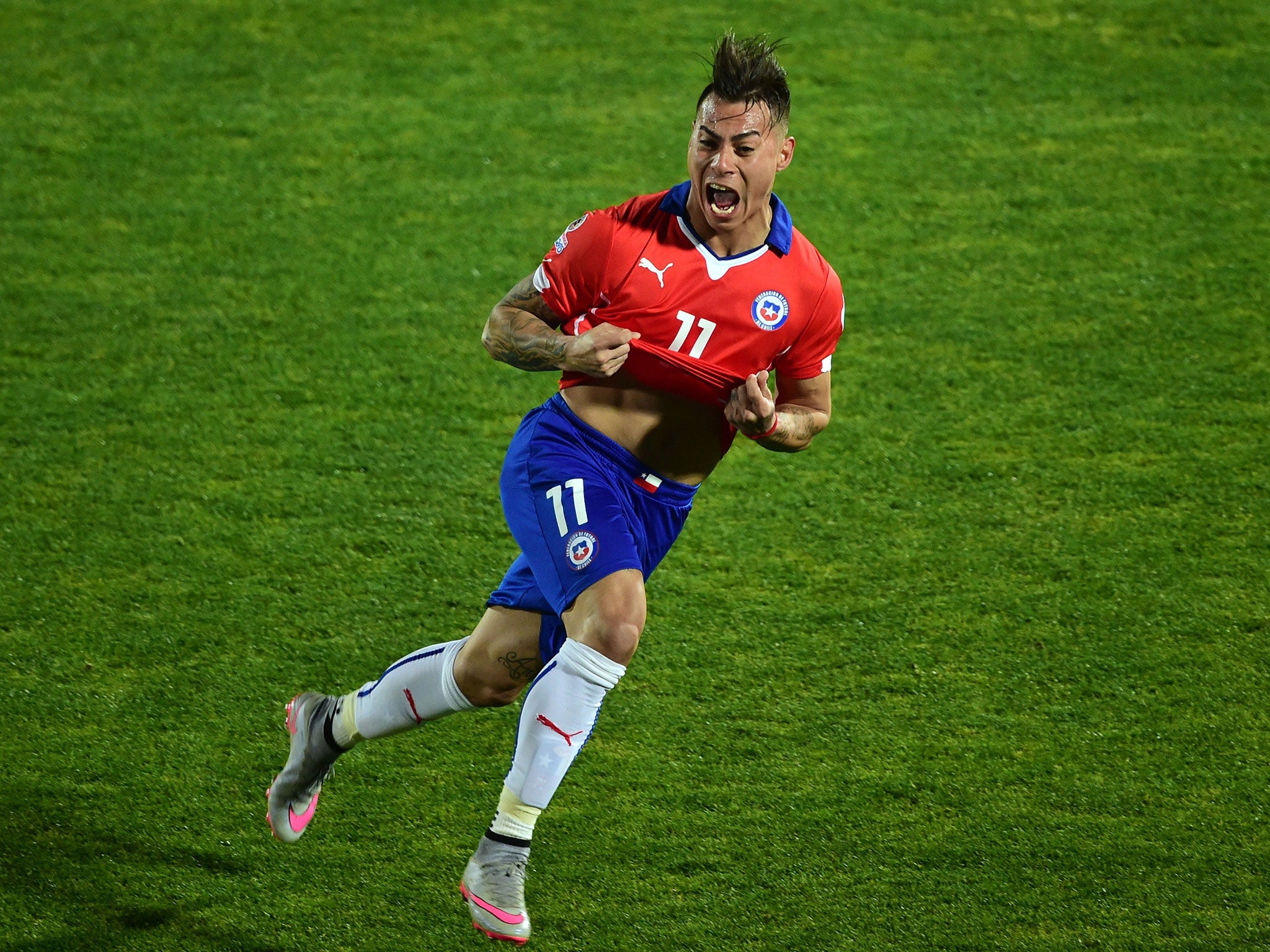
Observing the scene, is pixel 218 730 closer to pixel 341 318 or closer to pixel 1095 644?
pixel 341 318

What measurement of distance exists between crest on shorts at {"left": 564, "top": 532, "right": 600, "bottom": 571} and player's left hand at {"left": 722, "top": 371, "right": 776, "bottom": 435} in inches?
16.8

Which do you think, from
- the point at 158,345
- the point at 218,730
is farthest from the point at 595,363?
the point at 158,345

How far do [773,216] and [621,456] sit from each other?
0.73 meters

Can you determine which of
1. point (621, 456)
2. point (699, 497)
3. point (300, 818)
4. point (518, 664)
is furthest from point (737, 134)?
point (699, 497)

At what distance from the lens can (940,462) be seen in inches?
211

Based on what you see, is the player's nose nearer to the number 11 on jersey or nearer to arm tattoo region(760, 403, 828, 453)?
the number 11 on jersey

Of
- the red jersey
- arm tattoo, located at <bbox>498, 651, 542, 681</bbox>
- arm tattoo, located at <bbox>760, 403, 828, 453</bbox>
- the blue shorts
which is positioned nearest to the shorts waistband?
the blue shorts

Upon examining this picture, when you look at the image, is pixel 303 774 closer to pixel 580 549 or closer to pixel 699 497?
pixel 580 549

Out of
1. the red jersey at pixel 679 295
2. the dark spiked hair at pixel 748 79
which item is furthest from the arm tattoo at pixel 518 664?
the dark spiked hair at pixel 748 79

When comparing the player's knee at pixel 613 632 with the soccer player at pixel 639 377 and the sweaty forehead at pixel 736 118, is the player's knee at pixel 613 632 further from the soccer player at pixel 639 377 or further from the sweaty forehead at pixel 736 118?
the sweaty forehead at pixel 736 118

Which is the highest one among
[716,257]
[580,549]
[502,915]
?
[716,257]

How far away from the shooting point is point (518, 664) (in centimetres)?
343

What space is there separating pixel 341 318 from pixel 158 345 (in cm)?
77

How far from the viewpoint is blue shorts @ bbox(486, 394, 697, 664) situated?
319cm
